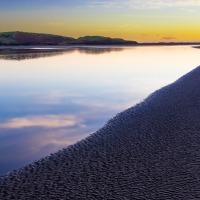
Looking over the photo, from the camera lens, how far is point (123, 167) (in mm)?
9680

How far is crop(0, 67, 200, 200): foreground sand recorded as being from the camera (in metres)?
8.30

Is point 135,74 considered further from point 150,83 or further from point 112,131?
point 112,131

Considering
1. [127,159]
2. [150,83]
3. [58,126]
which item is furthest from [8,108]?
[150,83]

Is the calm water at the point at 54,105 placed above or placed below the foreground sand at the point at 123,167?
below

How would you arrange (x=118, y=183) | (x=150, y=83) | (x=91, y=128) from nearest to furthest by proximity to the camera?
(x=118, y=183) → (x=91, y=128) → (x=150, y=83)

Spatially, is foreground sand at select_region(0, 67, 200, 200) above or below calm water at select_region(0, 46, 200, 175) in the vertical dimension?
above

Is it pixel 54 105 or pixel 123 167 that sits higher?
pixel 123 167

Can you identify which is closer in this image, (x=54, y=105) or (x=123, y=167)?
(x=123, y=167)

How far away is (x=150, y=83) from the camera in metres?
29.2

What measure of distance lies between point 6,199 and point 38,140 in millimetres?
5054

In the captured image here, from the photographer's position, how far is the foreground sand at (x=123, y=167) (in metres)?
8.30

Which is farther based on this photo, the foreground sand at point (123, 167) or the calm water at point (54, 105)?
the calm water at point (54, 105)

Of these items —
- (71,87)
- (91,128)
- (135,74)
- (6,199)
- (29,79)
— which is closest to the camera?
(6,199)

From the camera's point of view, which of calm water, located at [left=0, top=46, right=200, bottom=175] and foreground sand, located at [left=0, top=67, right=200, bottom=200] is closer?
foreground sand, located at [left=0, top=67, right=200, bottom=200]
